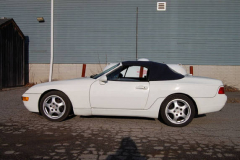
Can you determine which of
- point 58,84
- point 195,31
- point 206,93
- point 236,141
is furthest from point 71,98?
point 195,31

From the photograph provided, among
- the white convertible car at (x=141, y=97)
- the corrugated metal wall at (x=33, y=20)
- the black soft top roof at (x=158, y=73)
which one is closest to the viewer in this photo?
the white convertible car at (x=141, y=97)

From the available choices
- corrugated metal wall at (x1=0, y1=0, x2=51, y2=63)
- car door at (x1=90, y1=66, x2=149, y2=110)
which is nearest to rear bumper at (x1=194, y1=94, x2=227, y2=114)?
car door at (x1=90, y1=66, x2=149, y2=110)

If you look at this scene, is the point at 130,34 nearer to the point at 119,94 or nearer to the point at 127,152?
the point at 119,94

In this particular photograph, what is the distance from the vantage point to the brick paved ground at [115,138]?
11.6 ft

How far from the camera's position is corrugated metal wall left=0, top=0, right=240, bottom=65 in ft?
46.2

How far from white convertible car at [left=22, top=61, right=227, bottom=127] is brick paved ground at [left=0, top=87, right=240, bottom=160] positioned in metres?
0.27

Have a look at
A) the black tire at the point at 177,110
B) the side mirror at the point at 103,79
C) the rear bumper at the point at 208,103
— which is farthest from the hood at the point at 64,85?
the rear bumper at the point at 208,103

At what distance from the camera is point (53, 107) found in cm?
534

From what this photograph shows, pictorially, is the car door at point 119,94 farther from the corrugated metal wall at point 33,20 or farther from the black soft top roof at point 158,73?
the corrugated metal wall at point 33,20

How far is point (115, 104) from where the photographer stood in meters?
5.14

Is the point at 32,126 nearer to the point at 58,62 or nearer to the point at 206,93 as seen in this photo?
the point at 206,93

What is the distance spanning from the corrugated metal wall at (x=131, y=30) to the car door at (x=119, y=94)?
30.5ft

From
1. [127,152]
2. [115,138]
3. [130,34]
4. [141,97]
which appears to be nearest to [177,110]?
[141,97]

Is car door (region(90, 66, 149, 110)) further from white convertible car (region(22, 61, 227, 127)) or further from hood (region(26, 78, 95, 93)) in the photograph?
hood (region(26, 78, 95, 93))
